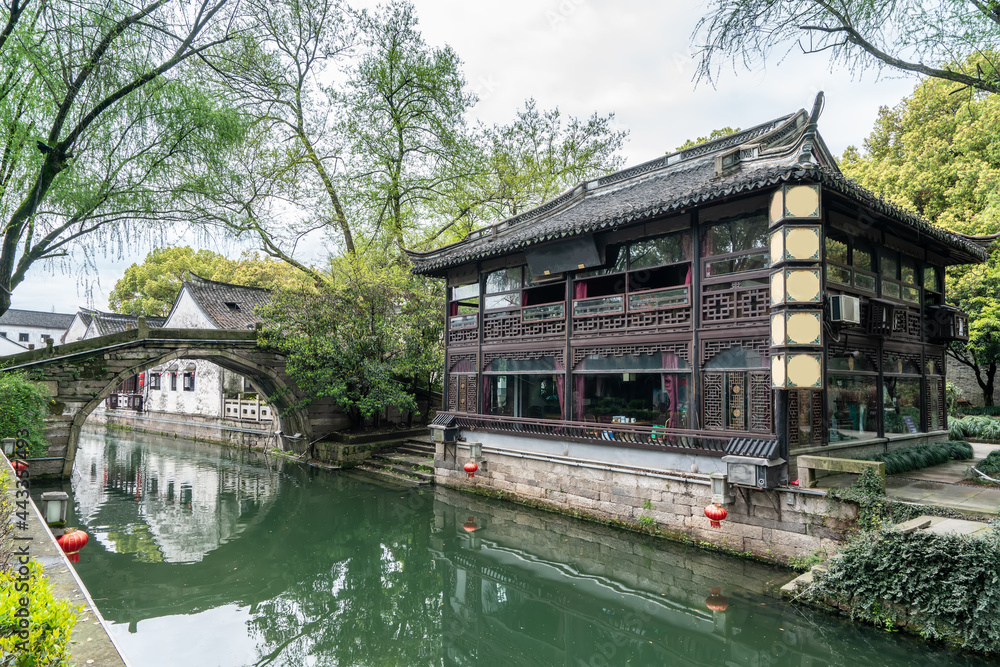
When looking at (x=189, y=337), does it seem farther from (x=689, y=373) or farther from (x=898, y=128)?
(x=898, y=128)

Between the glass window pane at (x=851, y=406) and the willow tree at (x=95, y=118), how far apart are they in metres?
9.71

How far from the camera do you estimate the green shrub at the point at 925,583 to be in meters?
4.91

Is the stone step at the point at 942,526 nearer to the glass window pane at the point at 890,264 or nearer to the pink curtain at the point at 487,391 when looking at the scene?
the glass window pane at the point at 890,264

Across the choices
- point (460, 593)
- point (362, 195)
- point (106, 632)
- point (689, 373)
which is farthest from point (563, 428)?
point (362, 195)

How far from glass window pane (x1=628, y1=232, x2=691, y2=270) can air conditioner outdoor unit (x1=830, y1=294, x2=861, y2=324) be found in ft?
6.94

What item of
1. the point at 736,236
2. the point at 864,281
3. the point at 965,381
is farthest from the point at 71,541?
the point at 965,381

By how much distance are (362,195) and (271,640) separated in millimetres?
14299

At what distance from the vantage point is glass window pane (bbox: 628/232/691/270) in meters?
8.92

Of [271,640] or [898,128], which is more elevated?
[898,128]

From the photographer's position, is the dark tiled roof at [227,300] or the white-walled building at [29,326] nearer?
the dark tiled roof at [227,300]

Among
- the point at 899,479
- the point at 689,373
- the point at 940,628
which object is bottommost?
the point at 940,628

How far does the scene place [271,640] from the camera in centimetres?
592

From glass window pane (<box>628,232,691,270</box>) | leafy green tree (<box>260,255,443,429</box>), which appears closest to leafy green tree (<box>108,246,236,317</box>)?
leafy green tree (<box>260,255,443,429</box>)

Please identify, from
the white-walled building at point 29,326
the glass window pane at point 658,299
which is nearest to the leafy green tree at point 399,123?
the glass window pane at point 658,299
